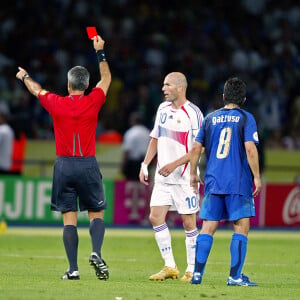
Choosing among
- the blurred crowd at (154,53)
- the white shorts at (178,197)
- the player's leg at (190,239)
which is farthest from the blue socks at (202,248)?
the blurred crowd at (154,53)

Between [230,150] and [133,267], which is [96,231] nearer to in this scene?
[230,150]

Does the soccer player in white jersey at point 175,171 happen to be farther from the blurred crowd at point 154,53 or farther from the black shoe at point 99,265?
the blurred crowd at point 154,53

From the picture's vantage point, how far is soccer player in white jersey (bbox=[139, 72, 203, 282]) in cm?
1344

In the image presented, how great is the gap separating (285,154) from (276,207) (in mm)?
1589

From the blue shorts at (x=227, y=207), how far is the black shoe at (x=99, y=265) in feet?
4.19

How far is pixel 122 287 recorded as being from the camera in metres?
12.0

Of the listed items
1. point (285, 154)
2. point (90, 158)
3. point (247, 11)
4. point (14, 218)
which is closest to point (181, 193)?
point (90, 158)

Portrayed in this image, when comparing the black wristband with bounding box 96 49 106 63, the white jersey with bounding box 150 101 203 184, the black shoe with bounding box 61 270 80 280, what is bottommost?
the black shoe with bounding box 61 270 80 280

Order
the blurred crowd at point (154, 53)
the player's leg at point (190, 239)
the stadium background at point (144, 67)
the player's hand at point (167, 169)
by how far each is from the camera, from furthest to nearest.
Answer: the blurred crowd at point (154, 53)
the stadium background at point (144, 67)
the player's leg at point (190, 239)
the player's hand at point (167, 169)

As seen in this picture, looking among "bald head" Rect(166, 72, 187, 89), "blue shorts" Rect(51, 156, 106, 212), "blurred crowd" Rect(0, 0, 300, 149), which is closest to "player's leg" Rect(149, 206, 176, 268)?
"blue shorts" Rect(51, 156, 106, 212)

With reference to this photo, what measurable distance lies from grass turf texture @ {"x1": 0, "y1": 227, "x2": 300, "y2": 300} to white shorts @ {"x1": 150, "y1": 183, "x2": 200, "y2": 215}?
90 centimetres

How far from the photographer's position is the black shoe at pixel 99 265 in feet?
41.0

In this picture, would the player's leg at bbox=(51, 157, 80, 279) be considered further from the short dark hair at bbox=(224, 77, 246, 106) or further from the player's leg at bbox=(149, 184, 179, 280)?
the short dark hair at bbox=(224, 77, 246, 106)

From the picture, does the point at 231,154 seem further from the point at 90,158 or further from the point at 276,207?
the point at 276,207
